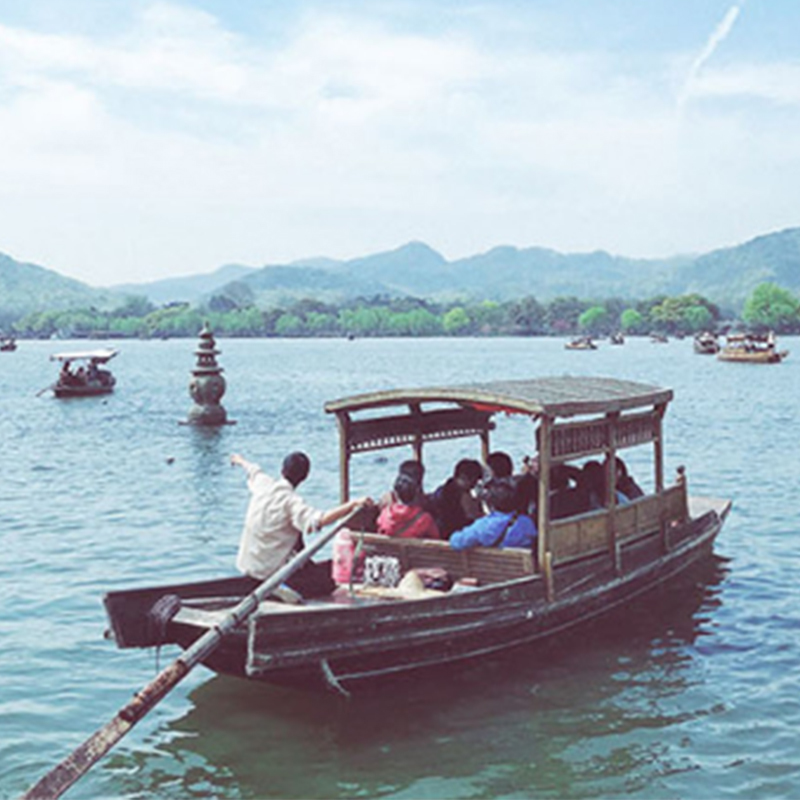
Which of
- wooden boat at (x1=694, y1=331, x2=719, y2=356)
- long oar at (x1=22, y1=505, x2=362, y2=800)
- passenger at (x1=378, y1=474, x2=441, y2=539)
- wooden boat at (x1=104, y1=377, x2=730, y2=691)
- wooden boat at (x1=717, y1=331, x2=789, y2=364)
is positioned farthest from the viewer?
wooden boat at (x1=694, y1=331, x2=719, y2=356)

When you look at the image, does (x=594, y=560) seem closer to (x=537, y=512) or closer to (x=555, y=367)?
(x=537, y=512)

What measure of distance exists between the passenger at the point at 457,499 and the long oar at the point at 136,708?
3600 millimetres

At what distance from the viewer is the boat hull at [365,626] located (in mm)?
9867

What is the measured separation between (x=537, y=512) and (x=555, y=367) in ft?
333

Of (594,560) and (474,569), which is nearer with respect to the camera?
(474,569)

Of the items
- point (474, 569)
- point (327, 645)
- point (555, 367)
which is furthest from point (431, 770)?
point (555, 367)

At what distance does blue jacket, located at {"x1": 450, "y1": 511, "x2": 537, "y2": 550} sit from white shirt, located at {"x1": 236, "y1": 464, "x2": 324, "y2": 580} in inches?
74.3

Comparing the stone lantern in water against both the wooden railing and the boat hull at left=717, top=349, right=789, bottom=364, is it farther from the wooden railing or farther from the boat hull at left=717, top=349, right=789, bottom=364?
the boat hull at left=717, top=349, right=789, bottom=364

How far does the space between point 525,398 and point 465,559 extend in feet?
6.08

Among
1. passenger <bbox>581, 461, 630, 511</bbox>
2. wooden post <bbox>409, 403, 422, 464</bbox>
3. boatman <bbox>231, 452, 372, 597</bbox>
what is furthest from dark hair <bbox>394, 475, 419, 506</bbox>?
passenger <bbox>581, 461, 630, 511</bbox>

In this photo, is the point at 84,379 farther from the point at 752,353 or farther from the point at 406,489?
the point at 752,353

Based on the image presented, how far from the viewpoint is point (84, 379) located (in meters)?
60.6

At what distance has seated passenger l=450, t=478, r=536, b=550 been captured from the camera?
12039 mm

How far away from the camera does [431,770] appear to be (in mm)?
9672
